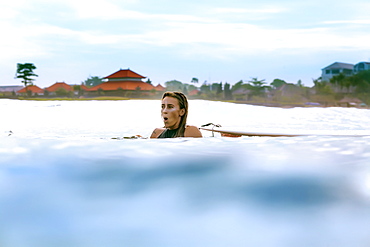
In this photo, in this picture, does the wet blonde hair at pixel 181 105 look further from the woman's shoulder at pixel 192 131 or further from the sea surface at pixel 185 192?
the sea surface at pixel 185 192

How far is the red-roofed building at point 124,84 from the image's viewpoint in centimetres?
2775

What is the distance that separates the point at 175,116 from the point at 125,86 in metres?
26.6

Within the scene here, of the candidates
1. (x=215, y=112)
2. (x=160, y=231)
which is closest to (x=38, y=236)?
(x=160, y=231)

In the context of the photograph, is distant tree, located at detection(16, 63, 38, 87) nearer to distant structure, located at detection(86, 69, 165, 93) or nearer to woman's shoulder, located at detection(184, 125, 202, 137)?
distant structure, located at detection(86, 69, 165, 93)

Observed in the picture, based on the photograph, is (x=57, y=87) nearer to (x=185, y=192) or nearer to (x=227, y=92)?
(x=227, y=92)

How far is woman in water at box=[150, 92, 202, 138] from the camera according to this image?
198 cm

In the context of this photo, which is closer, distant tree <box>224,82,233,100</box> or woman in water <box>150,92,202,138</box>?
woman in water <box>150,92,202,138</box>

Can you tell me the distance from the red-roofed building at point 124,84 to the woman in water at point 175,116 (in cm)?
2498

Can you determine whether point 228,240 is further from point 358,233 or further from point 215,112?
point 215,112

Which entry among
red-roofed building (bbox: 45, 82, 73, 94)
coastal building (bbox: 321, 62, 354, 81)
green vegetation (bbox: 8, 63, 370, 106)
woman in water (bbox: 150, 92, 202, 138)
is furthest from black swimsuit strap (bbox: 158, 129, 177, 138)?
coastal building (bbox: 321, 62, 354, 81)

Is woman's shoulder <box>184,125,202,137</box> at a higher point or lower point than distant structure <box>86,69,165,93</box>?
lower

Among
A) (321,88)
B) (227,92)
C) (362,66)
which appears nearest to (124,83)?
(227,92)

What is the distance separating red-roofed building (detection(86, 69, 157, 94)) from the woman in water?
25.0 meters

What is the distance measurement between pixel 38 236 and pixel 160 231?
209 mm
